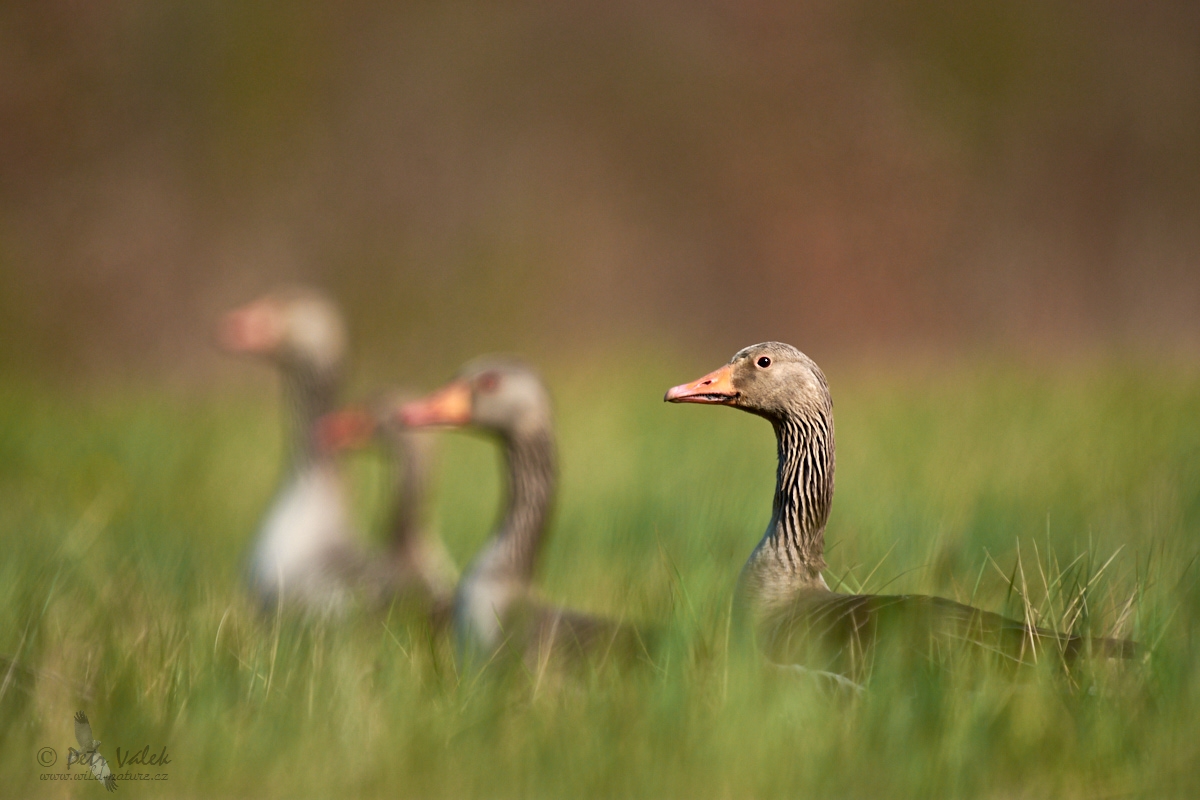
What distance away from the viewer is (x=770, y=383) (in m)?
3.08

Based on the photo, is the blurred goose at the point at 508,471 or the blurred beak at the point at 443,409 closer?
the blurred goose at the point at 508,471

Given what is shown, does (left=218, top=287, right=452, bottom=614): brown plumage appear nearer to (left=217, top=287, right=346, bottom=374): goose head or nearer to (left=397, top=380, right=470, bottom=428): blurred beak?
(left=217, top=287, right=346, bottom=374): goose head

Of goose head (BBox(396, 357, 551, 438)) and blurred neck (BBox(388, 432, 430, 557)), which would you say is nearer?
goose head (BBox(396, 357, 551, 438))

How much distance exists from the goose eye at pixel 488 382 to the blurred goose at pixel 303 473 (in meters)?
1.03

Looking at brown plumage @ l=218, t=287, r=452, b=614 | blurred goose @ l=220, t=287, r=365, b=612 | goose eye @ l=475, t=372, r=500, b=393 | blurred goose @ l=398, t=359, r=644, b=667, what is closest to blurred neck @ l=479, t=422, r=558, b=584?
blurred goose @ l=398, t=359, r=644, b=667

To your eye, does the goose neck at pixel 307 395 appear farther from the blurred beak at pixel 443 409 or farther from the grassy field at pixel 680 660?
the blurred beak at pixel 443 409

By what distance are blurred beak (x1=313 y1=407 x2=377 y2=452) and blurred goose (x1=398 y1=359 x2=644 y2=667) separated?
5.47 feet

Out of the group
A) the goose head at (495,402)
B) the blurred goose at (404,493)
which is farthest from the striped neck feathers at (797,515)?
the blurred goose at (404,493)

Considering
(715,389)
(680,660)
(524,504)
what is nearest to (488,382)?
(524,504)

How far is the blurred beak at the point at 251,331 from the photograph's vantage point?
6.34 m

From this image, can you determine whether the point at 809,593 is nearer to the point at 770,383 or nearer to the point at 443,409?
the point at 770,383

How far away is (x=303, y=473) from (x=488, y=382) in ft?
6.19

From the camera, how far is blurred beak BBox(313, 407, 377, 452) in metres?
5.92

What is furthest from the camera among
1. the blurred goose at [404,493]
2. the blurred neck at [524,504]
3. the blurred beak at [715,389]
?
the blurred goose at [404,493]
